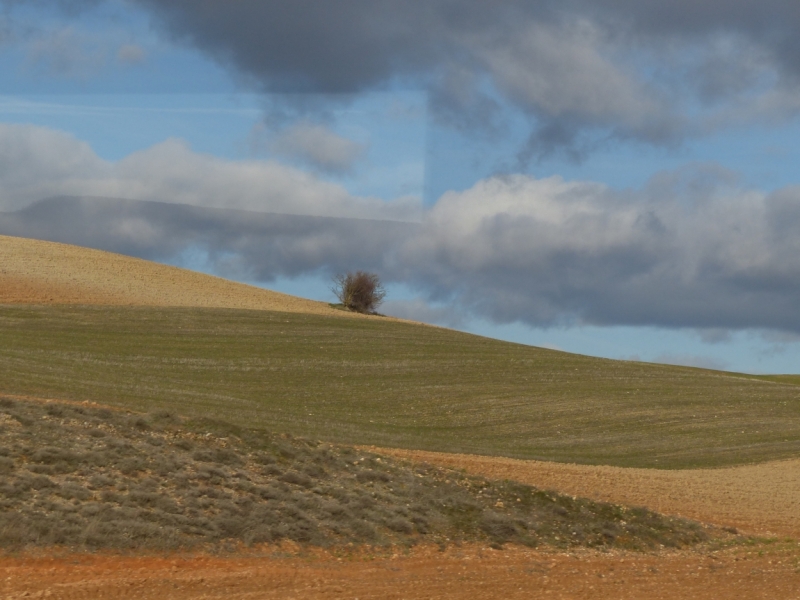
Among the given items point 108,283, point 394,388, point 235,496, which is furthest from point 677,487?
point 108,283

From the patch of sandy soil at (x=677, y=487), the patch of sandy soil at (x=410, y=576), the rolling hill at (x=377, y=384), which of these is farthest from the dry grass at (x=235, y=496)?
the rolling hill at (x=377, y=384)

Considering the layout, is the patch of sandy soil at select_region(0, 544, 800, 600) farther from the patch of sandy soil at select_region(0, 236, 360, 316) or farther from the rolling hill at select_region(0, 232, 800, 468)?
the patch of sandy soil at select_region(0, 236, 360, 316)

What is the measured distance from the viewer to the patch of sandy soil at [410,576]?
10.8 meters

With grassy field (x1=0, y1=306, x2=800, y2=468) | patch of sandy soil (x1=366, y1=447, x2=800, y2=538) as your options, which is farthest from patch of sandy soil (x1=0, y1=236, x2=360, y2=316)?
patch of sandy soil (x1=366, y1=447, x2=800, y2=538)

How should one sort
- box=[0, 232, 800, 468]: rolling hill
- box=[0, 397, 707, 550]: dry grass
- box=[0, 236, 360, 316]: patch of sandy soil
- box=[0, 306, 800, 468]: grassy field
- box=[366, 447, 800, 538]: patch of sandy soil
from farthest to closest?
box=[0, 236, 360, 316]: patch of sandy soil < box=[0, 232, 800, 468]: rolling hill < box=[0, 306, 800, 468]: grassy field < box=[366, 447, 800, 538]: patch of sandy soil < box=[0, 397, 707, 550]: dry grass

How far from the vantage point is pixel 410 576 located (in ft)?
41.1

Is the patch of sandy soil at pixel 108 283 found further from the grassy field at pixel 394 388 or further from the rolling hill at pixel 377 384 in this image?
the grassy field at pixel 394 388

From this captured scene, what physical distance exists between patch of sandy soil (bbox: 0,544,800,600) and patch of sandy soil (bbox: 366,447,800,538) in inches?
164

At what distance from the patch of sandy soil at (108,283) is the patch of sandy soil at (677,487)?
35921 millimetres

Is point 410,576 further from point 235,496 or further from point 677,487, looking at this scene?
point 677,487

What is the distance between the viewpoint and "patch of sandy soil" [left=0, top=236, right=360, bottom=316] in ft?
177

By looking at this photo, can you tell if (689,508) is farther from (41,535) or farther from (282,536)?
(41,535)

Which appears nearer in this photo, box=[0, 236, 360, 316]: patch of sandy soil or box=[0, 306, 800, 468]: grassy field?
box=[0, 306, 800, 468]: grassy field

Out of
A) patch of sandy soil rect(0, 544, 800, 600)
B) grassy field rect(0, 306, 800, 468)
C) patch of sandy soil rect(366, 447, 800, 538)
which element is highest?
grassy field rect(0, 306, 800, 468)
